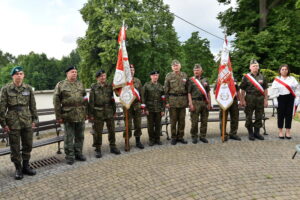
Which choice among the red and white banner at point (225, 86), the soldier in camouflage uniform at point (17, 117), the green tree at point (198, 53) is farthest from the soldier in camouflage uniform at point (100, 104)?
the green tree at point (198, 53)

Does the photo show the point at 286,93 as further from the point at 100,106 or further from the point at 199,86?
the point at 100,106

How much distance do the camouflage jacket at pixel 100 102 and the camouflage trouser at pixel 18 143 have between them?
1.27 metres

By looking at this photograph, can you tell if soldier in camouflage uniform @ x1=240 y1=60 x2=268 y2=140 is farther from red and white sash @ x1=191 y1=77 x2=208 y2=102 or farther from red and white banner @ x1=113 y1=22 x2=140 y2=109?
red and white banner @ x1=113 y1=22 x2=140 y2=109

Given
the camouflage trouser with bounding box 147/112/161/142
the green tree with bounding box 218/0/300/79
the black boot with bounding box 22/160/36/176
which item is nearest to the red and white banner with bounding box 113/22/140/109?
the camouflage trouser with bounding box 147/112/161/142

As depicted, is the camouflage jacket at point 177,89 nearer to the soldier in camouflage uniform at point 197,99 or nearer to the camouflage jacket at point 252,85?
the soldier in camouflage uniform at point 197,99

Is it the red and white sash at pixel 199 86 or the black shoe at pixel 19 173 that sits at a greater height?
the red and white sash at pixel 199 86

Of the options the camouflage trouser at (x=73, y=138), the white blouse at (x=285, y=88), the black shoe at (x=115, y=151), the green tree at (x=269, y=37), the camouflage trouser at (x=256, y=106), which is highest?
the green tree at (x=269, y=37)

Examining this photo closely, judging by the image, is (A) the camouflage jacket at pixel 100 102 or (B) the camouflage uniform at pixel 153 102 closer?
(A) the camouflage jacket at pixel 100 102

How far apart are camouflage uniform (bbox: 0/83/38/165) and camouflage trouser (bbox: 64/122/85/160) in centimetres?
66

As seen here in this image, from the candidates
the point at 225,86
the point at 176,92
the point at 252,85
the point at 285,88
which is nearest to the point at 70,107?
the point at 176,92

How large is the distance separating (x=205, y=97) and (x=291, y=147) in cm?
223

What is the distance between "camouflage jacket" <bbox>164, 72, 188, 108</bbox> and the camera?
19.2 feet

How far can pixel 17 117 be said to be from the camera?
4.14 metres

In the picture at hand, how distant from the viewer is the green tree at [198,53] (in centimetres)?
3634
